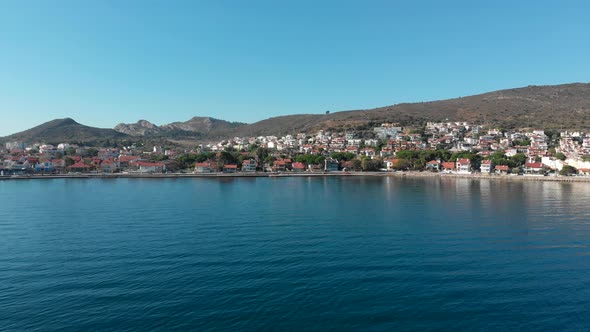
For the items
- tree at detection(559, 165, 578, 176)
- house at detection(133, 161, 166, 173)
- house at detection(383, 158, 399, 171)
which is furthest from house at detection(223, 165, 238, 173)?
tree at detection(559, 165, 578, 176)

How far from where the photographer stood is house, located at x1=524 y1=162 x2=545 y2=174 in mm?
56278

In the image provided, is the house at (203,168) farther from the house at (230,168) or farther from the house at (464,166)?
the house at (464,166)

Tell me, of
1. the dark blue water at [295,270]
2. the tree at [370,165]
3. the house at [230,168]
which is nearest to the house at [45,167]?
the house at [230,168]

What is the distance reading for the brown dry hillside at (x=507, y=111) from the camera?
9638 centimetres

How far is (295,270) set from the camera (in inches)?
534

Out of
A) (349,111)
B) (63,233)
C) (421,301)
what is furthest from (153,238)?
(349,111)

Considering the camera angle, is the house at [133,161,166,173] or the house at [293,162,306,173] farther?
the house at [293,162,306,173]

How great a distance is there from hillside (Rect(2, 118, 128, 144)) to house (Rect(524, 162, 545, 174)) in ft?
403

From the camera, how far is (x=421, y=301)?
11.0m

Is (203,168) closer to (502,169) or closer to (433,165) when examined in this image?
(433,165)

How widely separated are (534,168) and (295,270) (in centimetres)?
5524

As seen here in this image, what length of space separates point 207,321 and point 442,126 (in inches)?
3972

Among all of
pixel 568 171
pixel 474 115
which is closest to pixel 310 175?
pixel 568 171

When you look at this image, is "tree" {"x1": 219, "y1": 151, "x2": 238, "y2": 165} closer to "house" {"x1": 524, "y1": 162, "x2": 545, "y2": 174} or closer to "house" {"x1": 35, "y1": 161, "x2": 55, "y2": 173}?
"house" {"x1": 35, "y1": 161, "x2": 55, "y2": 173}
